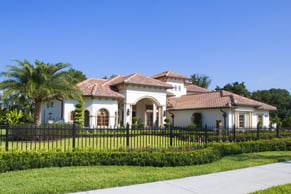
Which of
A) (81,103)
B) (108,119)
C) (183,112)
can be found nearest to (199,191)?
(81,103)

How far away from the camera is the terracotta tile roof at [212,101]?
94.8 feet

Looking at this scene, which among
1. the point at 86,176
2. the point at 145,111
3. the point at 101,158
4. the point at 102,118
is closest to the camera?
the point at 86,176

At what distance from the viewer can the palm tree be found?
61.4 ft

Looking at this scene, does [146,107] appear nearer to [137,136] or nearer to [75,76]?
[75,76]

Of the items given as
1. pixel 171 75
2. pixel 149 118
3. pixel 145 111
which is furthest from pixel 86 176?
pixel 171 75

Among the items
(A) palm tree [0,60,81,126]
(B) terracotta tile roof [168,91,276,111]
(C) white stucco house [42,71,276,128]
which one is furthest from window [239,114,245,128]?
(A) palm tree [0,60,81,126]

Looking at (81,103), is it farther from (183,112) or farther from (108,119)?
(183,112)

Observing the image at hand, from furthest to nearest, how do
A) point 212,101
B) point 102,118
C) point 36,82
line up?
point 212,101 → point 102,118 → point 36,82

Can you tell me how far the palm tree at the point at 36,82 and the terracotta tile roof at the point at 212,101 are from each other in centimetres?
1627

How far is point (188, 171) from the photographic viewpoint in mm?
8750

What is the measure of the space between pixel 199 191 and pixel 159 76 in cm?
3508

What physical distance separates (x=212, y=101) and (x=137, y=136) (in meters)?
19.6

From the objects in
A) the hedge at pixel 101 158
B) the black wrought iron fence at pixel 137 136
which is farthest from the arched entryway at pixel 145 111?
the hedge at pixel 101 158

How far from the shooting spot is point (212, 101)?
30594 millimetres
